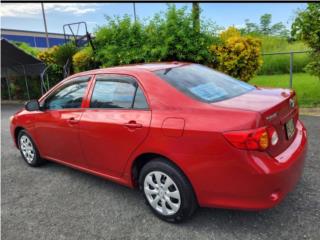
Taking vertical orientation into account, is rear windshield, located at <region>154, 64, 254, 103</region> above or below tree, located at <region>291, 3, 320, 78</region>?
below

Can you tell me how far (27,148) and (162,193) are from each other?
301cm

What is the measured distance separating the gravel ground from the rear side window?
1.14 metres

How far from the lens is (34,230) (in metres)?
3.42

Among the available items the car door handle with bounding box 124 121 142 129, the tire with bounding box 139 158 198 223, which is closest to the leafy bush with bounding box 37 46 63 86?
the car door handle with bounding box 124 121 142 129

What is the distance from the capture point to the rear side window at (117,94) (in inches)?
137

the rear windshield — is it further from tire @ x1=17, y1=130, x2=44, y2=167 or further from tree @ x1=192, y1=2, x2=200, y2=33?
tree @ x1=192, y1=2, x2=200, y2=33

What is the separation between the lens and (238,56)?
8.70m

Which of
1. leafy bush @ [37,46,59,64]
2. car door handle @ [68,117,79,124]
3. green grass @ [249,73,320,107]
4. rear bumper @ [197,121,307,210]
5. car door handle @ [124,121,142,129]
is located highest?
leafy bush @ [37,46,59,64]

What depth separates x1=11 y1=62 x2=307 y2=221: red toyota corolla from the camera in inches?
107

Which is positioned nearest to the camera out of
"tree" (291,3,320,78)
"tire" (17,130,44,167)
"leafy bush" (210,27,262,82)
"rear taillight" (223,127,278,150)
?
"rear taillight" (223,127,278,150)

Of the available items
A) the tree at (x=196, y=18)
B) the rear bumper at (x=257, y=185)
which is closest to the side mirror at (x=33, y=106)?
the rear bumper at (x=257, y=185)

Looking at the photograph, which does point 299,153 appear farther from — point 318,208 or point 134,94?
point 134,94

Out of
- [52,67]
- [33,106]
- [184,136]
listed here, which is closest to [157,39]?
[33,106]

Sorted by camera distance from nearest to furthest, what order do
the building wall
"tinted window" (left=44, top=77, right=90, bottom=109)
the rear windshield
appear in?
the rear windshield, "tinted window" (left=44, top=77, right=90, bottom=109), the building wall
